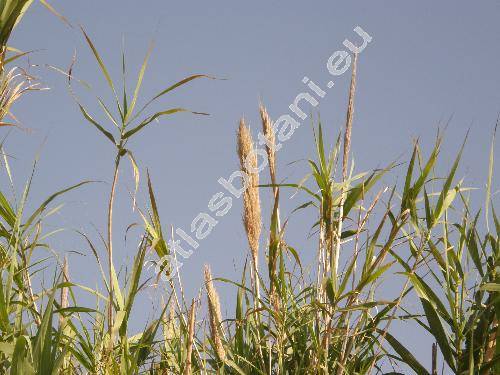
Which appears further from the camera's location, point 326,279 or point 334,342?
point 334,342

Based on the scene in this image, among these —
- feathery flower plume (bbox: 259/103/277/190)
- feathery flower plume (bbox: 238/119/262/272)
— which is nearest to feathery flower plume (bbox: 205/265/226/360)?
feathery flower plume (bbox: 238/119/262/272)

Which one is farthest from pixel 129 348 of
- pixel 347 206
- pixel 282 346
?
pixel 347 206

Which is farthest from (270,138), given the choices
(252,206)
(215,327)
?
(215,327)

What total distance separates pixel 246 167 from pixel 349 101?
1.83 feet

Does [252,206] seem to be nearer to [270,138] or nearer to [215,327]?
[270,138]

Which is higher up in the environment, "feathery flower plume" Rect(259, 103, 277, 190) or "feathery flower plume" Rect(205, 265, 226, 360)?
"feathery flower plume" Rect(259, 103, 277, 190)

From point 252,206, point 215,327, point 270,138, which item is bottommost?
point 215,327

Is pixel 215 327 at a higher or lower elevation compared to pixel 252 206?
lower

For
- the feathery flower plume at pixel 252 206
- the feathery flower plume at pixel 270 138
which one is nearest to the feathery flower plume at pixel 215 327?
the feathery flower plume at pixel 252 206

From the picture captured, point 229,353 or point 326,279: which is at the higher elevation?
point 326,279

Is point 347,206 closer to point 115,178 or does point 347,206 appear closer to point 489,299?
point 489,299

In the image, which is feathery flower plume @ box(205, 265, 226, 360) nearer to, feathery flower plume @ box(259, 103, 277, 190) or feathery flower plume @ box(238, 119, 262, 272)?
feathery flower plume @ box(238, 119, 262, 272)

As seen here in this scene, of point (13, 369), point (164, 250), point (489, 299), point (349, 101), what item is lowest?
point (13, 369)

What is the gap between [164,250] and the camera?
2.97 metres
